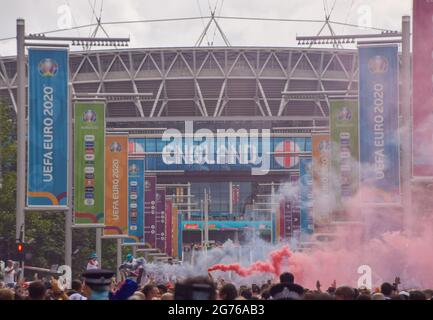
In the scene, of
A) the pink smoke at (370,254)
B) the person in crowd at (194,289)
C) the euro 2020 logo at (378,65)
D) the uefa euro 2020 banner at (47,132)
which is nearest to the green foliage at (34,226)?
the pink smoke at (370,254)

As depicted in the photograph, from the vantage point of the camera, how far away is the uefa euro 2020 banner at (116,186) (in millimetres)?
49344

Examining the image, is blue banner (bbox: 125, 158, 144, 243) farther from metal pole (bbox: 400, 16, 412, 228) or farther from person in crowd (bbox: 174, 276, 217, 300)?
person in crowd (bbox: 174, 276, 217, 300)

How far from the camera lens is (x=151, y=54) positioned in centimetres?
14425

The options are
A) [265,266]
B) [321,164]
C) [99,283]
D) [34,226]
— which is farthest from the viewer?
[34,226]

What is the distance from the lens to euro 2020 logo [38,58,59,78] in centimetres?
3519

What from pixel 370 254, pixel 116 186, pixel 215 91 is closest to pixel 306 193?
pixel 116 186

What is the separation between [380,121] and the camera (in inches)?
1375

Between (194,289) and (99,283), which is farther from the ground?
(194,289)

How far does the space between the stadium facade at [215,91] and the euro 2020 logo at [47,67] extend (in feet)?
345

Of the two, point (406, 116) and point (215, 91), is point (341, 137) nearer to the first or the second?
point (406, 116)

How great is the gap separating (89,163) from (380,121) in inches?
487

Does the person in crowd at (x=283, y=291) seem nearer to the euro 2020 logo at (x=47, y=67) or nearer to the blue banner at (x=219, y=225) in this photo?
the euro 2020 logo at (x=47, y=67)

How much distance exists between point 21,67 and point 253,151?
11069cm

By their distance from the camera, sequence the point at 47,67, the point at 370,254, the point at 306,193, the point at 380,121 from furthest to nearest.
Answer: the point at 306,193 < the point at 370,254 < the point at 47,67 < the point at 380,121
